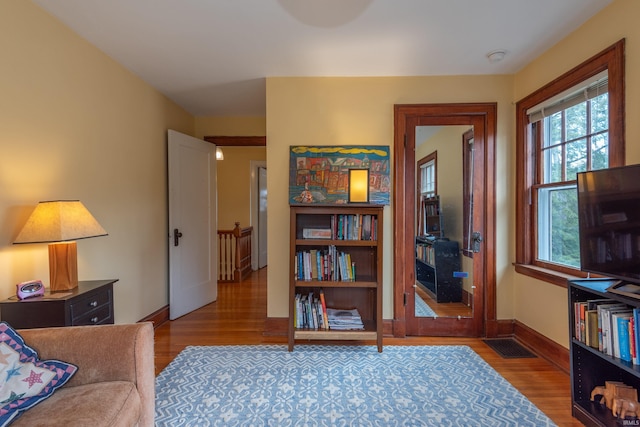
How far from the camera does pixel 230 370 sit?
2.28m

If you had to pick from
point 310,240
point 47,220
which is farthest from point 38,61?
point 310,240

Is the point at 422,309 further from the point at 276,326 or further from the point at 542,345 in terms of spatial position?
the point at 276,326

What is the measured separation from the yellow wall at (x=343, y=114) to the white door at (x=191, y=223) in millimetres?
1272

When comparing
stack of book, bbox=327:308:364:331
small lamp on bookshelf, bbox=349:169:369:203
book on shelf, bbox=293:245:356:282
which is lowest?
stack of book, bbox=327:308:364:331

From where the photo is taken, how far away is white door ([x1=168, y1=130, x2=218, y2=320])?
3.44 meters

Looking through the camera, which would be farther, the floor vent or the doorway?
the doorway

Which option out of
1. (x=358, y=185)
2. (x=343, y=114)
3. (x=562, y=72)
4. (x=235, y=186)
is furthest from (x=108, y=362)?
(x=235, y=186)

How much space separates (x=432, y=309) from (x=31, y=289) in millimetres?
2997

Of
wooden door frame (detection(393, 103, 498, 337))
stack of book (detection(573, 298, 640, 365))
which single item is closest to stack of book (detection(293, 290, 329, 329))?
wooden door frame (detection(393, 103, 498, 337))

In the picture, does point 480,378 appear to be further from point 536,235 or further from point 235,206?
point 235,206

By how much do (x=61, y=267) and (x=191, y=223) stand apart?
6.13 ft

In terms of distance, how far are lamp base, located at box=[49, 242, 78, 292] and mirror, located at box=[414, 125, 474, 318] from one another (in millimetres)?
2659

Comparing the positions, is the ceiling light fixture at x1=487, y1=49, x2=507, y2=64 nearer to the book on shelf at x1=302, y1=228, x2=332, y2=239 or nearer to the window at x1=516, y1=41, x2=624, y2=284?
the window at x1=516, y1=41, x2=624, y2=284

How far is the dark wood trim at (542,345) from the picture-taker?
228cm
